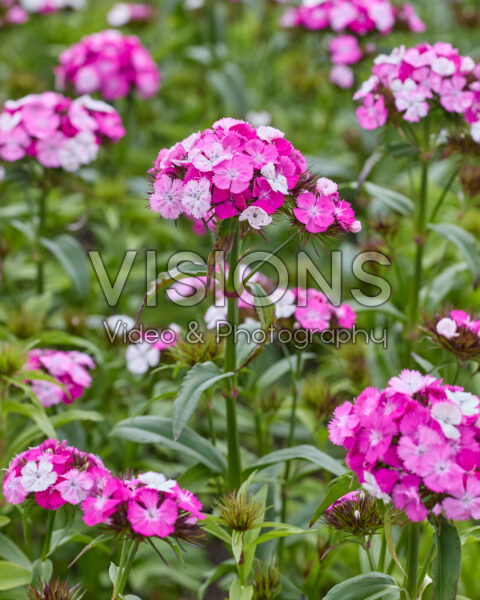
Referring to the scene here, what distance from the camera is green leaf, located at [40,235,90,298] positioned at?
9.52 feet

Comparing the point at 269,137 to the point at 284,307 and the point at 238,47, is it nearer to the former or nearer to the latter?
the point at 284,307

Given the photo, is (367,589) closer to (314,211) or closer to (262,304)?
(262,304)

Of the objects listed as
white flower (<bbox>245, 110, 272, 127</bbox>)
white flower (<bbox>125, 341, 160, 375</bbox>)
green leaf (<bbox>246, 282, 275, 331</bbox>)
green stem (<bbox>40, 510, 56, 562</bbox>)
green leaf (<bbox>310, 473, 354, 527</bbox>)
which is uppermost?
white flower (<bbox>245, 110, 272, 127</bbox>)

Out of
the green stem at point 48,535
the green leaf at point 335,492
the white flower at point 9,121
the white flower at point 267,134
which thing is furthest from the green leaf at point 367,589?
the white flower at point 9,121

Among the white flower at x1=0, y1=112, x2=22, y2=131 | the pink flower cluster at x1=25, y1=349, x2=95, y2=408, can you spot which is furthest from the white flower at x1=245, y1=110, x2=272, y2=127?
the pink flower cluster at x1=25, y1=349, x2=95, y2=408

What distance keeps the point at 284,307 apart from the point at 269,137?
617 millimetres

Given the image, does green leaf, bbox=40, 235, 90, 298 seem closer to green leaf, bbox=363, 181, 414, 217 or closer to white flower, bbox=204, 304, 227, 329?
white flower, bbox=204, 304, 227, 329

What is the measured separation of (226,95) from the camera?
394 centimetres

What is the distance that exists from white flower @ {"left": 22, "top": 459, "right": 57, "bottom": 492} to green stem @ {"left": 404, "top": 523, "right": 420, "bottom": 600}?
0.72 meters

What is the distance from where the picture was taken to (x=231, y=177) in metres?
1.60

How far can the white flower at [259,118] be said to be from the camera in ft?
13.8

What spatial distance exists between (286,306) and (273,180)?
0.63 metres

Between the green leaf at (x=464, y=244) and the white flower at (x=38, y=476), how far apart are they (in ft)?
4.78

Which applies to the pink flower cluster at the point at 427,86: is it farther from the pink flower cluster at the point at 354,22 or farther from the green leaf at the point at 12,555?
the green leaf at the point at 12,555
